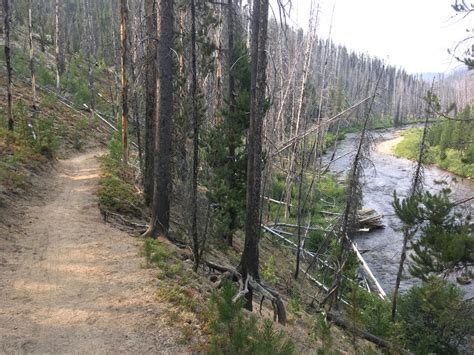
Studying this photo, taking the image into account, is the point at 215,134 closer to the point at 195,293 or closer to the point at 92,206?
the point at 92,206

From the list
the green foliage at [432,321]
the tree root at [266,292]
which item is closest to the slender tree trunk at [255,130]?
the tree root at [266,292]

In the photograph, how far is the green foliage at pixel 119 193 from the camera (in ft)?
35.8

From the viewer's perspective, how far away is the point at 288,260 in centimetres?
1530

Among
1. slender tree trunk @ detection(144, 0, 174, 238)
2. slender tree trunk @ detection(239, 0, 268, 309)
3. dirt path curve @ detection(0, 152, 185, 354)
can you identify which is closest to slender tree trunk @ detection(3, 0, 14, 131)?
dirt path curve @ detection(0, 152, 185, 354)

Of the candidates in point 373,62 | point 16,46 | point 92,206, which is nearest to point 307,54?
point 92,206

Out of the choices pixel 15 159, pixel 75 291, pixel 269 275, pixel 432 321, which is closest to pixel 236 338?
pixel 75 291

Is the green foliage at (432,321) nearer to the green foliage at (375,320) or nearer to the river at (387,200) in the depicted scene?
the green foliage at (375,320)

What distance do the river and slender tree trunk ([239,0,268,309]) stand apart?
3.35m

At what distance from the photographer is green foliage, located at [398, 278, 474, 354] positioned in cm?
780

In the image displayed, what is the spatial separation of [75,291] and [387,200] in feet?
76.6

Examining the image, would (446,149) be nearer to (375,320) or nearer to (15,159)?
(375,320)

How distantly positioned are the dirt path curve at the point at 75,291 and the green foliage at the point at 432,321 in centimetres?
524

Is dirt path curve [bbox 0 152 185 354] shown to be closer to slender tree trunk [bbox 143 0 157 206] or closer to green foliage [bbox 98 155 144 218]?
green foliage [bbox 98 155 144 218]

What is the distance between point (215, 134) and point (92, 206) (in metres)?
3.71
